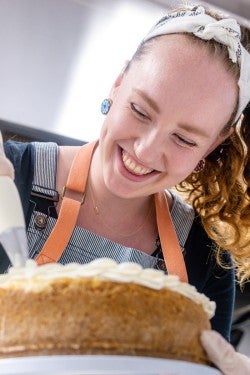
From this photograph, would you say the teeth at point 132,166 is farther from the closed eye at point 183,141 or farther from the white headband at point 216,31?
the white headband at point 216,31

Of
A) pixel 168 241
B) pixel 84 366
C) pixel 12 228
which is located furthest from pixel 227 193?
pixel 84 366

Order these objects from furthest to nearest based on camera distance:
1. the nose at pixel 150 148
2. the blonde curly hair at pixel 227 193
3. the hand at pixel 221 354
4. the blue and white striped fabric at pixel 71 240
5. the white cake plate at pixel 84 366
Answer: the blonde curly hair at pixel 227 193 → the blue and white striped fabric at pixel 71 240 → the nose at pixel 150 148 → the hand at pixel 221 354 → the white cake plate at pixel 84 366

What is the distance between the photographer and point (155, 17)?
1832mm

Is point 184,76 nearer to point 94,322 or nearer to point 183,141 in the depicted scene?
point 183,141

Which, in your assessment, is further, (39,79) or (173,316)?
(39,79)

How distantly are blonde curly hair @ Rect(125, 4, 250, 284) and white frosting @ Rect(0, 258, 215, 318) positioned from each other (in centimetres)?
61

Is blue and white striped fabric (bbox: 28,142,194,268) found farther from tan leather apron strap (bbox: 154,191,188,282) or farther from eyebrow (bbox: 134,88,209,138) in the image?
eyebrow (bbox: 134,88,209,138)

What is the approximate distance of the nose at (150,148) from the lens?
1.01 meters

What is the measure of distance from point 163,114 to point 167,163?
0.32ft

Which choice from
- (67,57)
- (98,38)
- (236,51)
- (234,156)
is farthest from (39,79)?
(236,51)

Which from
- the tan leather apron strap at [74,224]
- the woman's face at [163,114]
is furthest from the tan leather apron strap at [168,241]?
the woman's face at [163,114]

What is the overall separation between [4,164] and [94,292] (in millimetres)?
246

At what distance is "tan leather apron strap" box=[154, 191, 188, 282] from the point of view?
1.18 m

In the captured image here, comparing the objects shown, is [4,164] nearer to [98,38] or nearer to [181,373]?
[181,373]
